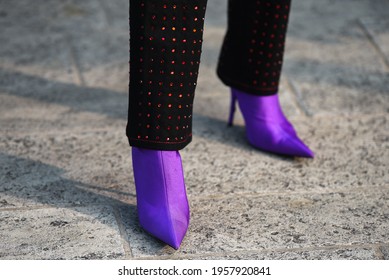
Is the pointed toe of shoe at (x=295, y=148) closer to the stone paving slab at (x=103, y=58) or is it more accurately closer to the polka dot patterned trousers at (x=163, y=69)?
the polka dot patterned trousers at (x=163, y=69)

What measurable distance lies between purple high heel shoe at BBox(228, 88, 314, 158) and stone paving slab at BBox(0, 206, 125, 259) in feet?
1.84

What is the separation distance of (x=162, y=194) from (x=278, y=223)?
13.0 inches

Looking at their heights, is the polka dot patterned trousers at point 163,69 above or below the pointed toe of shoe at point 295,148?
above

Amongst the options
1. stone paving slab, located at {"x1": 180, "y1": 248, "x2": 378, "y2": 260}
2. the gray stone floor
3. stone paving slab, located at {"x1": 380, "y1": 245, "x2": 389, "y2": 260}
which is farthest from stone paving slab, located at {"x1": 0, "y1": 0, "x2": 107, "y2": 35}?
stone paving slab, located at {"x1": 380, "y1": 245, "x2": 389, "y2": 260}

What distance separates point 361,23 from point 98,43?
110cm

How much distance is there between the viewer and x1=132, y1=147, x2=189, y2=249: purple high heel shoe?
6.63ft

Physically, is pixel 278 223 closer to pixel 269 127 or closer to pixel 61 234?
pixel 269 127

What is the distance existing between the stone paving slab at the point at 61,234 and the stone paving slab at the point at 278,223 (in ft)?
0.18

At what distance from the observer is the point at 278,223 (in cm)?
214

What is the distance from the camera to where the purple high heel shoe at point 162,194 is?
2020 mm

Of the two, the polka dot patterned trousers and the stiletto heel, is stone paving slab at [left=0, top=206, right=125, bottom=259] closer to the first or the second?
the polka dot patterned trousers

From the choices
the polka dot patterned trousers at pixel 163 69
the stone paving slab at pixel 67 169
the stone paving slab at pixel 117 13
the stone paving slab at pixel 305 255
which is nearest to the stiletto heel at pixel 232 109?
the stone paving slab at pixel 67 169
